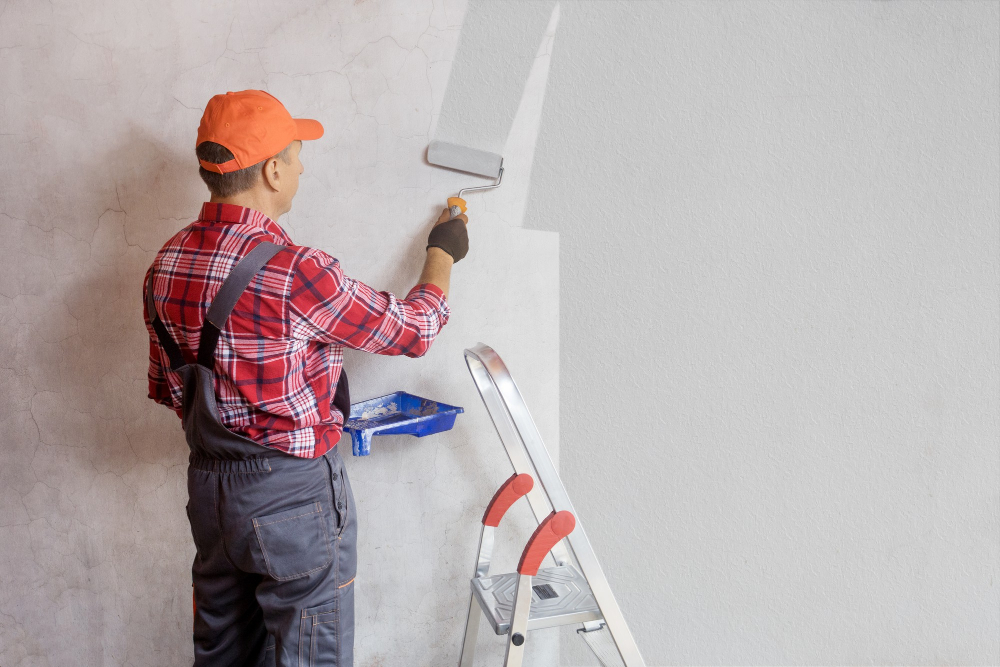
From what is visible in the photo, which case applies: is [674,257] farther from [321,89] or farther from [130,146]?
[130,146]

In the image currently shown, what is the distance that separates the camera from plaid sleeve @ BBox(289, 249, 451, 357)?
117cm

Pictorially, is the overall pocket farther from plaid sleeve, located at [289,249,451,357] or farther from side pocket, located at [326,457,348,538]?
plaid sleeve, located at [289,249,451,357]

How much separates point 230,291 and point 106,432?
2.78ft

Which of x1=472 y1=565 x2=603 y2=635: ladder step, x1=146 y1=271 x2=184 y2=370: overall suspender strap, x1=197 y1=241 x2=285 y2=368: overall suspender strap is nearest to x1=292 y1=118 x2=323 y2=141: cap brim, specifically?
x1=197 y1=241 x2=285 y2=368: overall suspender strap

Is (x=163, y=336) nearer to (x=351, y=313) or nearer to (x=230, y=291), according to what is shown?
(x=230, y=291)

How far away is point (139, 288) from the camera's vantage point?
1661 millimetres

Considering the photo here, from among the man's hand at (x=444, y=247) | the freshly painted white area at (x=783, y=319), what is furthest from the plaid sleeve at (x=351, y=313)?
the freshly painted white area at (x=783, y=319)

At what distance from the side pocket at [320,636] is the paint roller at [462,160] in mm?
889

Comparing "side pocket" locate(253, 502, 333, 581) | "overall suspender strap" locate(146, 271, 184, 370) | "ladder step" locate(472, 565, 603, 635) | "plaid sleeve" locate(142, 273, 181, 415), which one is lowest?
"ladder step" locate(472, 565, 603, 635)

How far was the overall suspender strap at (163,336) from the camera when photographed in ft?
4.17

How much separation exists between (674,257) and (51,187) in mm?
1520

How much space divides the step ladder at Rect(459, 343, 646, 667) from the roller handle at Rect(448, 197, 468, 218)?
1.22ft

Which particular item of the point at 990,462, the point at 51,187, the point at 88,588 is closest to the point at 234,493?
the point at 88,588

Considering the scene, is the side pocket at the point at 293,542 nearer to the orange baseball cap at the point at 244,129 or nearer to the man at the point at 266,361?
the man at the point at 266,361
